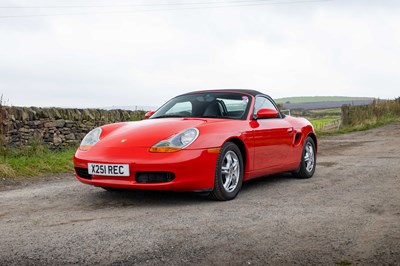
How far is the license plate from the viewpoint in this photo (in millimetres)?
5176

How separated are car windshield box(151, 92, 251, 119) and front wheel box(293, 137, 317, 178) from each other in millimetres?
1662

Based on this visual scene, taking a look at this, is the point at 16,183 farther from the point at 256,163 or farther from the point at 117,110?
the point at 117,110

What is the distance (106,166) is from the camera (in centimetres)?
528

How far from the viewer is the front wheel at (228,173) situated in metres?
5.41

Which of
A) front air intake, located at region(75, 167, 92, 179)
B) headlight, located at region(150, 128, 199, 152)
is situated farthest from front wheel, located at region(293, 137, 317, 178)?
front air intake, located at region(75, 167, 92, 179)

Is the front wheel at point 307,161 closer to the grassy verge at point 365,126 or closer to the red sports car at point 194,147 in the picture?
the red sports car at point 194,147

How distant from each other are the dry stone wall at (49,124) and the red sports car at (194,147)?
464cm

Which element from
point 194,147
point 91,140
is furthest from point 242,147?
point 91,140

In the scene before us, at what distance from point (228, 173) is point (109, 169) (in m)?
1.35

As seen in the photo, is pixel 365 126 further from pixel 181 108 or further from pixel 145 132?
pixel 145 132

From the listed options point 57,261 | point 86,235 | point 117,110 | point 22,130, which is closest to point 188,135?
point 86,235

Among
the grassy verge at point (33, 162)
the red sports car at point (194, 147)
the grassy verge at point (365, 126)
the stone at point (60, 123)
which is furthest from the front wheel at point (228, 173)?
the grassy verge at point (365, 126)

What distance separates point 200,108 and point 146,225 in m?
2.37

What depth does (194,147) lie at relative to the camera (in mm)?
5223
